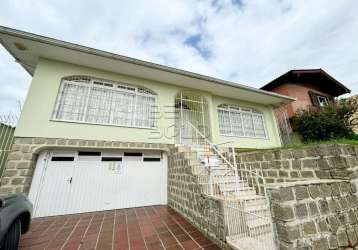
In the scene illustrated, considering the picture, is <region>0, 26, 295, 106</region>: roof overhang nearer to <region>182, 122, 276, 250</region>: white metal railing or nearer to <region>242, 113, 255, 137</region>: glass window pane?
<region>242, 113, 255, 137</region>: glass window pane

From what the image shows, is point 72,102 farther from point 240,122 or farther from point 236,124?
point 240,122

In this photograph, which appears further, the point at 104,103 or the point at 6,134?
the point at 104,103

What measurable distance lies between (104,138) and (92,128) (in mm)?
565

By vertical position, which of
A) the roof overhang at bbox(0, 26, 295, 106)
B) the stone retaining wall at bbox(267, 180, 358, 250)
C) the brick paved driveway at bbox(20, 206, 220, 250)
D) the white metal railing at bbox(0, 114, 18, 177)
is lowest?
the brick paved driveway at bbox(20, 206, 220, 250)

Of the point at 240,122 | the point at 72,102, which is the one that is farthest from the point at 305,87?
the point at 72,102

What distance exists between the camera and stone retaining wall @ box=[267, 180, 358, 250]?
5.54 ft

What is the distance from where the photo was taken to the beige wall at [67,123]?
4.74m

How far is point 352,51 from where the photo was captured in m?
7.76

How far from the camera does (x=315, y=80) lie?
11.2 m

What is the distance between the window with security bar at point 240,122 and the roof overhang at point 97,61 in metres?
1.15

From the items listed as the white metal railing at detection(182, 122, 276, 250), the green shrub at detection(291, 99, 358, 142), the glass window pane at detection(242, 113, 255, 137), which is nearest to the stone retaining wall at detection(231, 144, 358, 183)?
the white metal railing at detection(182, 122, 276, 250)

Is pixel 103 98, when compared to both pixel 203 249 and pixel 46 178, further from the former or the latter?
pixel 203 249

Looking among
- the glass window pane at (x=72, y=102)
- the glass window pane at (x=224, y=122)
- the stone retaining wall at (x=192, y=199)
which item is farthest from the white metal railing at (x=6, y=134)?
the glass window pane at (x=224, y=122)

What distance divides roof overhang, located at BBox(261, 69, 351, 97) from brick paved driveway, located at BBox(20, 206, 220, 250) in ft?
37.3
